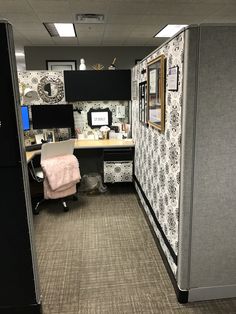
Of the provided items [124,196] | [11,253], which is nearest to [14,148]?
[11,253]

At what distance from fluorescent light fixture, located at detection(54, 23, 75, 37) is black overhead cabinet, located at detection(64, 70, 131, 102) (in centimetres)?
200

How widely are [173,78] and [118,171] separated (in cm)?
219

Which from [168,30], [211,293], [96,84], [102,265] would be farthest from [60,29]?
[211,293]

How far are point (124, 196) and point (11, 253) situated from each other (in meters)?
2.30

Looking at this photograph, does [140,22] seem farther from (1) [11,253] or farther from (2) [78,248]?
(1) [11,253]

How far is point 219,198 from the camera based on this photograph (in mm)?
1794

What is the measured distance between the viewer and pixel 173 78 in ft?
6.09

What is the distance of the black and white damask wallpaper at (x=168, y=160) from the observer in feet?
6.01

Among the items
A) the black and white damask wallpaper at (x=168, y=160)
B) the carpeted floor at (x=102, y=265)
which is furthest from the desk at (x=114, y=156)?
the black and white damask wallpaper at (x=168, y=160)

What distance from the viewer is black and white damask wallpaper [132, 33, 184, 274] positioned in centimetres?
183

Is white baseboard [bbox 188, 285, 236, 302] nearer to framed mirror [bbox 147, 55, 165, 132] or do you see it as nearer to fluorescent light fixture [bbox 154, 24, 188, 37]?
framed mirror [bbox 147, 55, 165, 132]

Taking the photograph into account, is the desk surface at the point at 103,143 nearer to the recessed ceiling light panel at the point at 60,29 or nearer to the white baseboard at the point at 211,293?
the white baseboard at the point at 211,293

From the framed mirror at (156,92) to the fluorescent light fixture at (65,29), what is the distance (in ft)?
11.1

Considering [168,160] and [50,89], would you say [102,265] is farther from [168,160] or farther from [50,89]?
[50,89]
